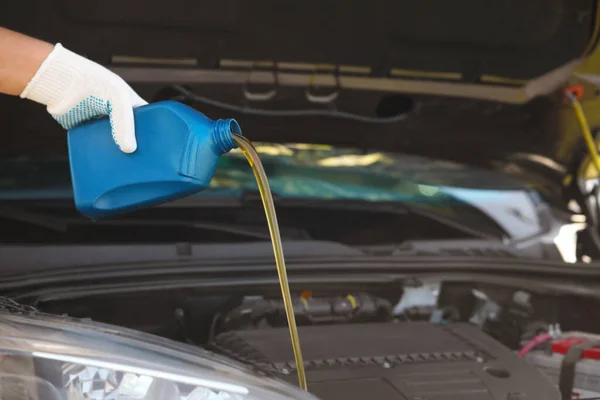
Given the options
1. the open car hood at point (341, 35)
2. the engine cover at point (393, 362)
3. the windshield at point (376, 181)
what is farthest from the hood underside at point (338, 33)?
the engine cover at point (393, 362)

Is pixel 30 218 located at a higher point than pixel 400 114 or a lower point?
lower

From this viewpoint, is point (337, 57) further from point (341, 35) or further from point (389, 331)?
point (389, 331)

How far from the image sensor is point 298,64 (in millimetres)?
1448

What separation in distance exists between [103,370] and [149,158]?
0.29 m

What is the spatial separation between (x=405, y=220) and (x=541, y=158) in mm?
529

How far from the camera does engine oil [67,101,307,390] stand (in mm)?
805

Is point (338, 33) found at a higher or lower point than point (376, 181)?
higher

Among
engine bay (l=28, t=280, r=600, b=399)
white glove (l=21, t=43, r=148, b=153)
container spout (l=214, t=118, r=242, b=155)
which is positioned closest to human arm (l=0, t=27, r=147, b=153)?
white glove (l=21, t=43, r=148, b=153)

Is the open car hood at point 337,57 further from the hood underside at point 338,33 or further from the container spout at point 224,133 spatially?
the container spout at point 224,133

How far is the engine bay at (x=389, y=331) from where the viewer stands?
0.99 metres

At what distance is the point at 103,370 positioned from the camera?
0.71 meters

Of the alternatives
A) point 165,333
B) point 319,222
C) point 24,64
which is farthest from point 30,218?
point 319,222

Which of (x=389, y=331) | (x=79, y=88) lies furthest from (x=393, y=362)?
(x=79, y=88)

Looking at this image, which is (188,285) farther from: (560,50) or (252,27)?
(560,50)
